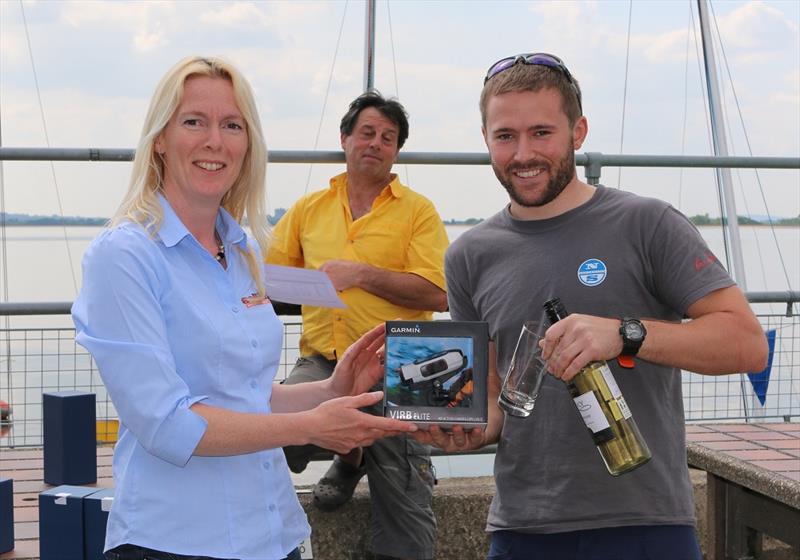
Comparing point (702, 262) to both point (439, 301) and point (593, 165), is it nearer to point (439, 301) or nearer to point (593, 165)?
point (439, 301)

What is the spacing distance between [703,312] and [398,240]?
1992mm

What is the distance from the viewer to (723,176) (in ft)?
23.5

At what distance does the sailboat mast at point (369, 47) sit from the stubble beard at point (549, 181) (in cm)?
219

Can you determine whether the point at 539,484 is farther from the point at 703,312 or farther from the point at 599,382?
the point at 703,312

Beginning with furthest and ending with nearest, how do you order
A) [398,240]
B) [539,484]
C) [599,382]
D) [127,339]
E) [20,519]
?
[398,240] < [20,519] < [539,484] < [599,382] < [127,339]

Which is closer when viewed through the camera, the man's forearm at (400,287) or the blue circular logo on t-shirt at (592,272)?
the blue circular logo on t-shirt at (592,272)

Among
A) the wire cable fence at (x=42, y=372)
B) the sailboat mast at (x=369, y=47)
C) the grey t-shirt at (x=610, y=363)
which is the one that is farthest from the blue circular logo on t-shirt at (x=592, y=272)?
the sailboat mast at (x=369, y=47)

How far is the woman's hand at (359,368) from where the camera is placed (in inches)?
89.6

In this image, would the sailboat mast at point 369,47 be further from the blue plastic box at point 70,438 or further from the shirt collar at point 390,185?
the blue plastic box at point 70,438

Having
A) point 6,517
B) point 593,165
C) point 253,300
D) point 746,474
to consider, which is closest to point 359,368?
point 253,300

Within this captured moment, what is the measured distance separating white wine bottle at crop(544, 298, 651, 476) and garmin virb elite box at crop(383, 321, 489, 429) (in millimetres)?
217

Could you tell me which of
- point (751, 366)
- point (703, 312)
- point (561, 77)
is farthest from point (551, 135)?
point (751, 366)

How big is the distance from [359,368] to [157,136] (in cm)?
70

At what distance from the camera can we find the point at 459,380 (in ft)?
6.89
